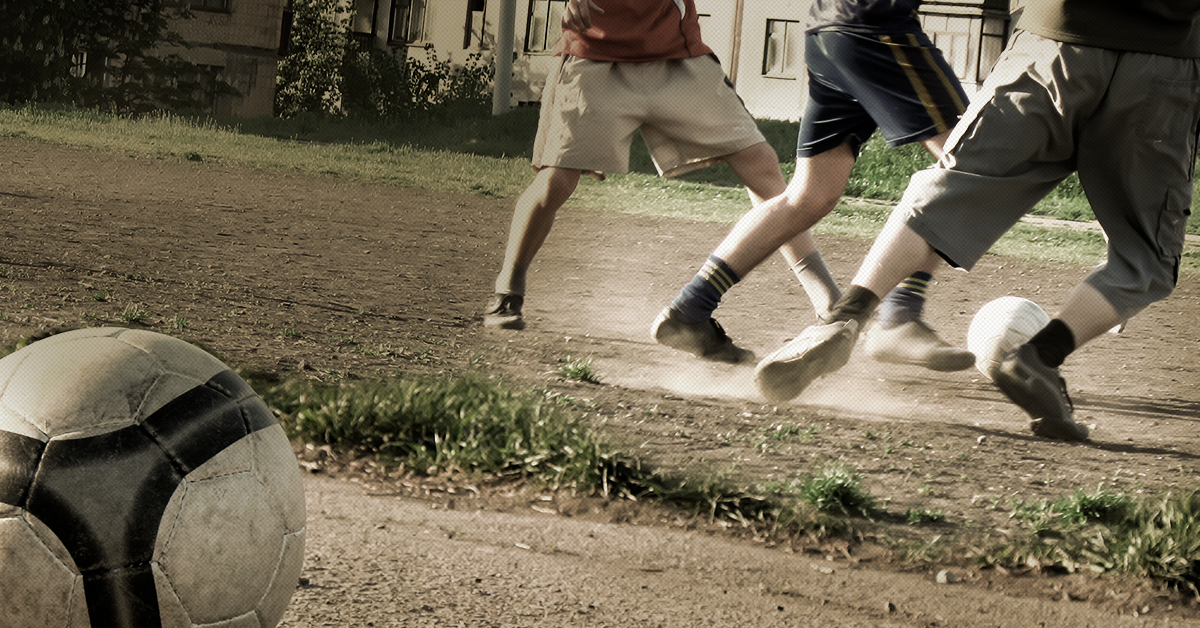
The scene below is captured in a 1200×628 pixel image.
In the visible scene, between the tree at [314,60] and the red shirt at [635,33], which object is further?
the tree at [314,60]

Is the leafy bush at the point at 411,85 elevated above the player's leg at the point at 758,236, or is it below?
above

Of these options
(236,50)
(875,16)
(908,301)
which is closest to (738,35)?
(236,50)

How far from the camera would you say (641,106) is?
483 cm

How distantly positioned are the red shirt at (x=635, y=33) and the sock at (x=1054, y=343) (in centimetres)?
180

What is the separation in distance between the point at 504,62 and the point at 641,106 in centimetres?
1489

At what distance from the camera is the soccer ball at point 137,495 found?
202 cm

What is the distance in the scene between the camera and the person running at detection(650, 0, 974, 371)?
13.1 feet

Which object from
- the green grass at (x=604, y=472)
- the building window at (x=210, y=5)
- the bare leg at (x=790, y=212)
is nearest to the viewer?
the green grass at (x=604, y=472)

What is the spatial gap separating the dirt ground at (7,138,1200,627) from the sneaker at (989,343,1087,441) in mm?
189

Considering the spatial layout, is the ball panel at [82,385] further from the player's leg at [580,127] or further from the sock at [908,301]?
the player's leg at [580,127]

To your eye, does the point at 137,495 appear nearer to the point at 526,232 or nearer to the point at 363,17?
the point at 526,232

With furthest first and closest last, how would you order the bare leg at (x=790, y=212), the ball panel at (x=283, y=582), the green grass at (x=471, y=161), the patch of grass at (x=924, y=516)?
the green grass at (x=471, y=161), the bare leg at (x=790, y=212), the patch of grass at (x=924, y=516), the ball panel at (x=283, y=582)

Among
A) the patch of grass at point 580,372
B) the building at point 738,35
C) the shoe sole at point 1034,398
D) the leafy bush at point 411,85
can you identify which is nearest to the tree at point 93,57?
the leafy bush at point 411,85

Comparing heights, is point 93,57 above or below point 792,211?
above
